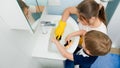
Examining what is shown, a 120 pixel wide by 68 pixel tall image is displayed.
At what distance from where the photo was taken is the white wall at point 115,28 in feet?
5.61

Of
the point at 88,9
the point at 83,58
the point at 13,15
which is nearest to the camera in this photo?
the point at 13,15

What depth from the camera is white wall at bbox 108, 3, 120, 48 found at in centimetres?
171

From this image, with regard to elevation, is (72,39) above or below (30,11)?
below

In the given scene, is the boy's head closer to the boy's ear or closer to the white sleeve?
the boy's ear

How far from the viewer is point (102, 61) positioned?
1987mm

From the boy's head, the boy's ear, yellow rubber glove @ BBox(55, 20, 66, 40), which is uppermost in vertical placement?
the boy's ear

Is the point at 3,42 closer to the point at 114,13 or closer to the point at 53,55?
the point at 53,55

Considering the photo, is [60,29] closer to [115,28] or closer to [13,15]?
[13,15]

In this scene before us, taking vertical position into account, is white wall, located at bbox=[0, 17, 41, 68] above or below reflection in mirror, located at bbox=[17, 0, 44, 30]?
below

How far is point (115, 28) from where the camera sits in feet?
6.16

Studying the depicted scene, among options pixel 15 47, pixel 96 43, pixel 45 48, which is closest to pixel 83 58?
pixel 96 43

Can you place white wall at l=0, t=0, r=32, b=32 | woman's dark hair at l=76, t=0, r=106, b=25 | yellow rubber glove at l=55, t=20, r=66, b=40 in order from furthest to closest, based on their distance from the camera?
yellow rubber glove at l=55, t=20, r=66, b=40
woman's dark hair at l=76, t=0, r=106, b=25
white wall at l=0, t=0, r=32, b=32

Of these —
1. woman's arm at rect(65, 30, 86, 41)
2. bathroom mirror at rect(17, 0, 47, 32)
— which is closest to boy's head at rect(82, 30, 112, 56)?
woman's arm at rect(65, 30, 86, 41)

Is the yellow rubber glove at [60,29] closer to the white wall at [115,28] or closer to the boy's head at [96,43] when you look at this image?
the boy's head at [96,43]
